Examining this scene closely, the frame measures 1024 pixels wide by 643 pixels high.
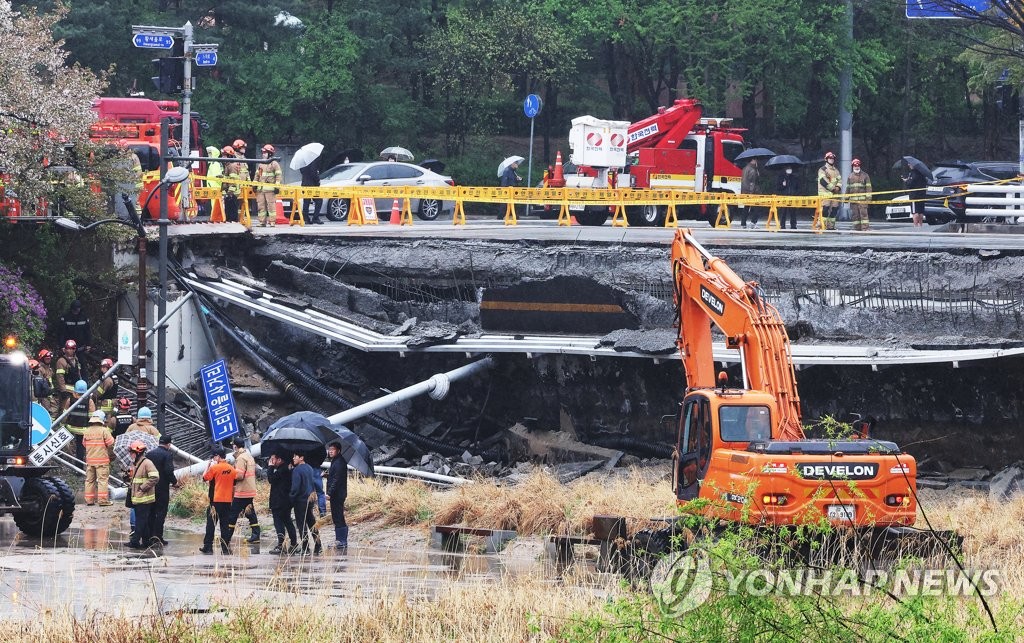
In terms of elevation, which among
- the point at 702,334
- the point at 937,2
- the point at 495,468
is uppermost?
the point at 937,2

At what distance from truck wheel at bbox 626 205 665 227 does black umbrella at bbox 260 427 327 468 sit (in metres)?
14.6

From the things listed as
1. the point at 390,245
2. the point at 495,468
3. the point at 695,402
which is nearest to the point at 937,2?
the point at 390,245

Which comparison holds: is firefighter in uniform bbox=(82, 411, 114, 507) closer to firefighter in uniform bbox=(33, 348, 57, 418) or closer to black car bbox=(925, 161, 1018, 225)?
firefighter in uniform bbox=(33, 348, 57, 418)

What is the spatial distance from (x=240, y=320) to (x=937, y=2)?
1637cm

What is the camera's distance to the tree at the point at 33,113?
24344 mm

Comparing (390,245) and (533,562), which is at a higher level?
(390,245)

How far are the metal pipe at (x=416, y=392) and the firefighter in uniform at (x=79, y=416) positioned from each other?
12.9 feet

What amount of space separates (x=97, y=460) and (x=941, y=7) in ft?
74.9

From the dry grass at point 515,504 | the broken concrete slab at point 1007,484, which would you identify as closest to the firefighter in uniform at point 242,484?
the dry grass at point 515,504

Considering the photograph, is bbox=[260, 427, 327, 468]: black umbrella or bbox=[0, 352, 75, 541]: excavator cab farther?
bbox=[260, 427, 327, 468]: black umbrella

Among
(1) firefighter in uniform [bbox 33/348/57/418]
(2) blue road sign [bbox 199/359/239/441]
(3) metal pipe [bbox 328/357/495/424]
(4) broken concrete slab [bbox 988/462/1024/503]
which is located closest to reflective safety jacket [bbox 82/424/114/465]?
(2) blue road sign [bbox 199/359/239/441]

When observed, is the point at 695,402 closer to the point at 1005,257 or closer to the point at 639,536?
the point at 639,536

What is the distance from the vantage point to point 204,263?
27938 millimetres

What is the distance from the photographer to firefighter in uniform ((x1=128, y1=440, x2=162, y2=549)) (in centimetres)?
1630
